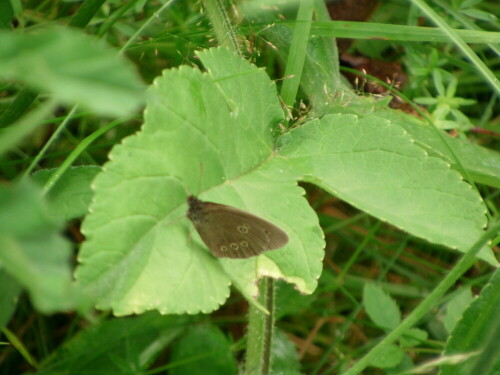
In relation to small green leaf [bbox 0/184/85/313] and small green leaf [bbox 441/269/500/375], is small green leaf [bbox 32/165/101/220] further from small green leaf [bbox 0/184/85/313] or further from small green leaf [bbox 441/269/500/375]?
small green leaf [bbox 441/269/500/375]

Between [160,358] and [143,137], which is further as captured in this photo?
[160,358]

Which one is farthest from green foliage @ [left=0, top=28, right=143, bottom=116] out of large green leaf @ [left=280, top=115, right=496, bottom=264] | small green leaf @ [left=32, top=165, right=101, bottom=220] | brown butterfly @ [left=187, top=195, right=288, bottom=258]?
large green leaf @ [left=280, top=115, right=496, bottom=264]

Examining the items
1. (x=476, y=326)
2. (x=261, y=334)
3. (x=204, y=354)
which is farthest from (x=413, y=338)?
(x=204, y=354)

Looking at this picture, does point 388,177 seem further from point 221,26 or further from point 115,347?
point 115,347

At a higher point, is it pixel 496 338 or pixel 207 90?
pixel 207 90

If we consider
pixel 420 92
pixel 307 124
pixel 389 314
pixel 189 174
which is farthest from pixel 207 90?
pixel 420 92

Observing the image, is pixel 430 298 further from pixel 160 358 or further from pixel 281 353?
pixel 160 358
